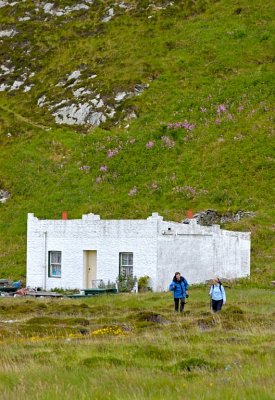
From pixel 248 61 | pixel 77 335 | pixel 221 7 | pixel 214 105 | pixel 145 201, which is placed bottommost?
pixel 77 335

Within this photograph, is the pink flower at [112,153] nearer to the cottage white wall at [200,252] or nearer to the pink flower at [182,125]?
the pink flower at [182,125]

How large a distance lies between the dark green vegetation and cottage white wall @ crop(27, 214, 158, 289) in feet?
26.9

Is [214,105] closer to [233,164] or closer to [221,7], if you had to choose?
[233,164]

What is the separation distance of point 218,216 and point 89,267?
14576mm

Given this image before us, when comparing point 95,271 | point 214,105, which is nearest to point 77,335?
point 95,271

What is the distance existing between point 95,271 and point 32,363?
29324 mm

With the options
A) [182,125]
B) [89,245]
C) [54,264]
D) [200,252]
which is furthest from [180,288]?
[182,125]

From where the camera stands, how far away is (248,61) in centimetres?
7875

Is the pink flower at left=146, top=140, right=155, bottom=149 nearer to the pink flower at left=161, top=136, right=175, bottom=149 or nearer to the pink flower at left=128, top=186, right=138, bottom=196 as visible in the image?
the pink flower at left=161, top=136, right=175, bottom=149

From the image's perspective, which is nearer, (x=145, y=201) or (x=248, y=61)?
(x=145, y=201)

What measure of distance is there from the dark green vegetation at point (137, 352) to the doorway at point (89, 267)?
10.1 metres

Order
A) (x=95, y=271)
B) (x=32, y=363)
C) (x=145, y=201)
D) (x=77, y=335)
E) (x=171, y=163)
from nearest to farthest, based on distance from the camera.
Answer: (x=32, y=363)
(x=77, y=335)
(x=95, y=271)
(x=145, y=201)
(x=171, y=163)

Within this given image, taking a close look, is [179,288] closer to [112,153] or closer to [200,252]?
[200,252]

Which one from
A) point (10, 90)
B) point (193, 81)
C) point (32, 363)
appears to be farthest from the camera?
point (10, 90)
